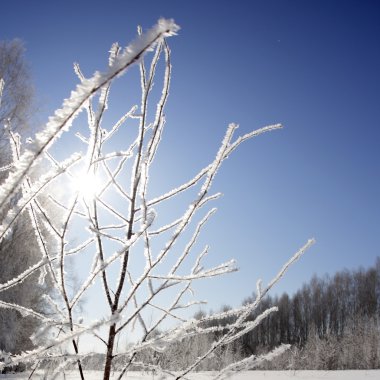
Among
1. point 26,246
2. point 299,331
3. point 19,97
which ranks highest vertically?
Answer: point 19,97

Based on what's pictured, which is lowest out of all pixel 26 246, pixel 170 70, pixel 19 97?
pixel 170 70

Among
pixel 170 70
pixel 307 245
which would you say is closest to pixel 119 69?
pixel 170 70

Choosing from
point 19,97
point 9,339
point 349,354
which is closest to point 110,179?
point 9,339

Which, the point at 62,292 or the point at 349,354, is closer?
the point at 62,292

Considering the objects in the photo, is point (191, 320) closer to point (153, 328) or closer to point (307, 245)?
point (153, 328)

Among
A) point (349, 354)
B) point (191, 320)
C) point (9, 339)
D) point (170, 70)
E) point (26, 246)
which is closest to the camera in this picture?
point (170, 70)

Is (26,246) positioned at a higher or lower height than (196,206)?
higher

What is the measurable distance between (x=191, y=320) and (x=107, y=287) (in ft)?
0.73

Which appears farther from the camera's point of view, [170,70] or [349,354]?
[349,354]

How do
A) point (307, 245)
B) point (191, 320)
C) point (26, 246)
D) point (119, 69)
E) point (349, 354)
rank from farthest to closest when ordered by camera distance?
1. point (349, 354)
2. point (26, 246)
3. point (307, 245)
4. point (191, 320)
5. point (119, 69)

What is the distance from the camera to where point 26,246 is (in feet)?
32.9

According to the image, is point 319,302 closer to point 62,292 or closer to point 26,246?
point 26,246

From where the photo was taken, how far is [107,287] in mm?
911

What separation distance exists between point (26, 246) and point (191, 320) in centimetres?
1025
